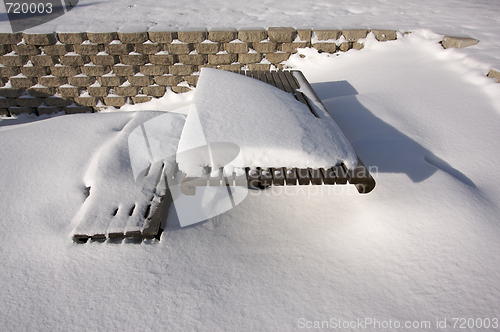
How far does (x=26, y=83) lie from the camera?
4.46m

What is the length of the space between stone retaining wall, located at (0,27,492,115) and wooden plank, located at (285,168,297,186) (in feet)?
9.50

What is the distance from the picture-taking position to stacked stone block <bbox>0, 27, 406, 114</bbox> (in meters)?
4.18

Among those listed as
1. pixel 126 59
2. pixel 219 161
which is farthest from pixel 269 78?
pixel 126 59

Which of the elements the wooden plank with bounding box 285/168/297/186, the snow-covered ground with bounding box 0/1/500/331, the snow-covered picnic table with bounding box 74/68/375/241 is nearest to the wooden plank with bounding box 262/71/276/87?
the snow-covered picnic table with bounding box 74/68/375/241

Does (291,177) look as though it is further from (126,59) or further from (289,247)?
(126,59)

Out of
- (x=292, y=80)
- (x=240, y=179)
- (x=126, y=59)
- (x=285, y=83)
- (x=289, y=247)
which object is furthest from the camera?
(x=126, y=59)

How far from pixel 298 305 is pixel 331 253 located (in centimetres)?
45

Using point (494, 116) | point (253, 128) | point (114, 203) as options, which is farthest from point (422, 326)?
point (494, 116)

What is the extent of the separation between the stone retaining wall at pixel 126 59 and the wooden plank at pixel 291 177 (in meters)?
2.89

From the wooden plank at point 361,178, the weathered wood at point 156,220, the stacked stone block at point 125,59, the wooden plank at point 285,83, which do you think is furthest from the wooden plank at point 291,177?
the stacked stone block at point 125,59

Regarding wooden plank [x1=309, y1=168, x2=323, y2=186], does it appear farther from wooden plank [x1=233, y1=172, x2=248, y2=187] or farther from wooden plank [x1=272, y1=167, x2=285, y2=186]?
wooden plank [x1=233, y1=172, x2=248, y2=187]

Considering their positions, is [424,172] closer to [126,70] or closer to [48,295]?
[48,295]

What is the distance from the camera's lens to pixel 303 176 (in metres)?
1.91

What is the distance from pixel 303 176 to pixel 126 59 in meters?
3.52
